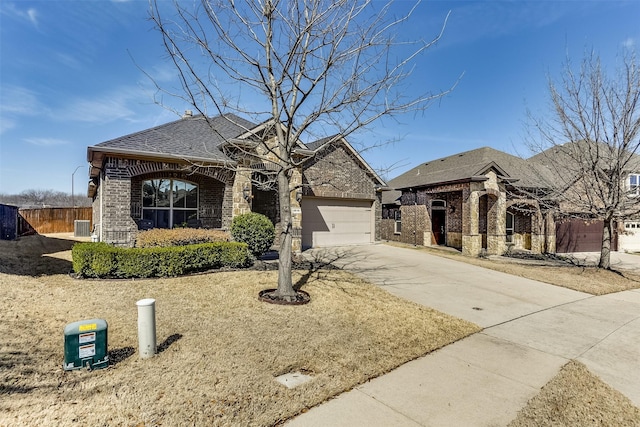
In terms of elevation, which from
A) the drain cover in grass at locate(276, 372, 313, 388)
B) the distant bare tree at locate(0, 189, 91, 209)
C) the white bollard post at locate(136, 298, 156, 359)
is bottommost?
the drain cover in grass at locate(276, 372, 313, 388)

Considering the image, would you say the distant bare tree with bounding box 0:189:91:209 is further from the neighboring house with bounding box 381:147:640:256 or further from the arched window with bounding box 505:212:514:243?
the arched window with bounding box 505:212:514:243

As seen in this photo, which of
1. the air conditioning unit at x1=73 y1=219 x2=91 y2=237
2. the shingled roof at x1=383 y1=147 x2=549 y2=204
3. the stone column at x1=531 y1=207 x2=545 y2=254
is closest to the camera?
the shingled roof at x1=383 y1=147 x2=549 y2=204

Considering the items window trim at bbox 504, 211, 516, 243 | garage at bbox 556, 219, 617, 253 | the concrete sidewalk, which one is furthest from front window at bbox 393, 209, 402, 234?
the concrete sidewalk

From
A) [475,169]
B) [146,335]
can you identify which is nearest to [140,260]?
[146,335]

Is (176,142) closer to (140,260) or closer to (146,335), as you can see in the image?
(140,260)

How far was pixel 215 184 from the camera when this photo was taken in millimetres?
12539

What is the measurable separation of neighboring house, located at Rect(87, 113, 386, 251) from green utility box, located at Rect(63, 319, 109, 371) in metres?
3.74

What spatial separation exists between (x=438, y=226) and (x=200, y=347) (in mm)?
17655

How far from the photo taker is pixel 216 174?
38.2 ft

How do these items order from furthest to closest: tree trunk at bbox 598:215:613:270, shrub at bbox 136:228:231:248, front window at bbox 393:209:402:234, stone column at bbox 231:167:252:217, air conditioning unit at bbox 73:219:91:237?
air conditioning unit at bbox 73:219:91:237, front window at bbox 393:209:402:234, tree trunk at bbox 598:215:613:270, stone column at bbox 231:167:252:217, shrub at bbox 136:228:231:248

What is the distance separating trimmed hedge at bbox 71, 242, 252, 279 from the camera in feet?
25.5

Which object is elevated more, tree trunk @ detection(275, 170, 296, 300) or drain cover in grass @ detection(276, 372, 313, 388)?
→ tree trunk @ detection(275, 170, 296, 300)

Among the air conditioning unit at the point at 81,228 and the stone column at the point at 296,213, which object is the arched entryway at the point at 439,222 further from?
the air conditioning unit at the point at 81,228

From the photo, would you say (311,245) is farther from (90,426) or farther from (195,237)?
(90,426)
